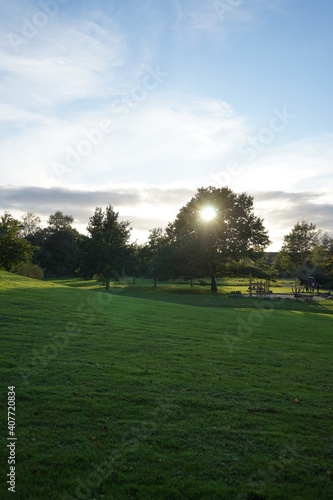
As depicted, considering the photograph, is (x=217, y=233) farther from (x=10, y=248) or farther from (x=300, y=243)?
(x=300, y=243)

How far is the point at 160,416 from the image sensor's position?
843 cm

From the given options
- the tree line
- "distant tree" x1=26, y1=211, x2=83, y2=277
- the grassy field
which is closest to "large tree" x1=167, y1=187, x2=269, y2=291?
the tree line

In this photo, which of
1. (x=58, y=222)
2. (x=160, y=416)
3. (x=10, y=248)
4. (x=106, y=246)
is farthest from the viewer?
(x=58, y=222)

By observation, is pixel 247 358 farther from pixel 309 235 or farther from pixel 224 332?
pixel 309 235

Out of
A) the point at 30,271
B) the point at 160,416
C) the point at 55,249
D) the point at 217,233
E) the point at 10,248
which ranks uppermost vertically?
the point at 217,233

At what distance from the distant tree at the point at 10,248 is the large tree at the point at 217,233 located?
80.0 ft

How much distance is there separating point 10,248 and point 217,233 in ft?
105

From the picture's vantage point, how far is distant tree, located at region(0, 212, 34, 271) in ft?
167

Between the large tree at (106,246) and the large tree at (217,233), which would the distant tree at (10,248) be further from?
the large tree at (217,233)

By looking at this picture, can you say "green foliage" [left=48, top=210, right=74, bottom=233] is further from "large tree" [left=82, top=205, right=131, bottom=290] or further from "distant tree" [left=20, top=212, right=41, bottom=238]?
"large tree" [left=82, top=205, right=131, bottom=290]

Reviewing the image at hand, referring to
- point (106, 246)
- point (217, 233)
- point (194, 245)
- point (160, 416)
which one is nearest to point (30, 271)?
point (106, 246)

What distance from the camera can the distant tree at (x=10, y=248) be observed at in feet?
167

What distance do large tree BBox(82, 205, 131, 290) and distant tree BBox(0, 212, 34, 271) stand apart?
34.4ft

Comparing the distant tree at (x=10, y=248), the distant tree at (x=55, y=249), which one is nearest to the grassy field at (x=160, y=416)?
the distant tree at (x=10, y=248)
